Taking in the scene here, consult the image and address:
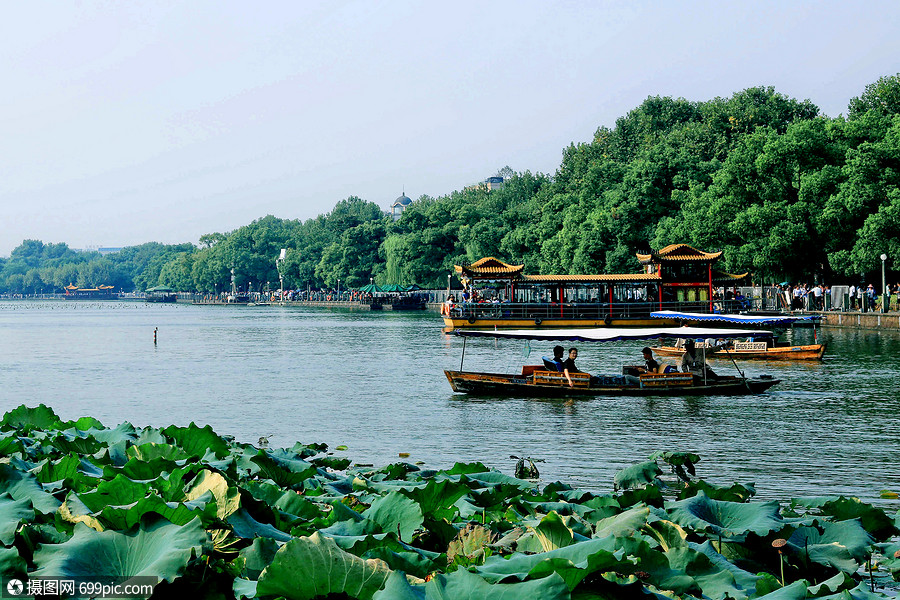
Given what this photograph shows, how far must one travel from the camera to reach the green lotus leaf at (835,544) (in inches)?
217

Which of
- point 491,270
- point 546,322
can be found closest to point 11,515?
point 546,322

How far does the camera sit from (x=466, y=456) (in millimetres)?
14516

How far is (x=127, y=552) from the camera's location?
148 inches

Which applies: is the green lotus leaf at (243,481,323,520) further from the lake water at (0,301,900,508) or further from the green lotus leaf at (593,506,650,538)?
the lake water at (0,301,900,508)

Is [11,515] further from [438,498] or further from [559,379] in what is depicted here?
[559,379]

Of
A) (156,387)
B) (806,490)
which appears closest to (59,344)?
(156,387)

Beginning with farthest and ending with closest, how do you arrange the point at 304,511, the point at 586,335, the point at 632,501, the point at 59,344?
the point at 59,344 → the point at 586,335 → the point at 632,501 → the point at 304,511

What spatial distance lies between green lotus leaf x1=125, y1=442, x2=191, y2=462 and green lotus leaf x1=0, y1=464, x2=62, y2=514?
1.58m

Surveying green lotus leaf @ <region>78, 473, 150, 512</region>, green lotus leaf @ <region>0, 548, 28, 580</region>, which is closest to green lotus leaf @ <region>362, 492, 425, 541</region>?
green lotus leaf @ <region>78, 473, 150, 512</region>

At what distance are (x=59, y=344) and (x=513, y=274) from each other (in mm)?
24562

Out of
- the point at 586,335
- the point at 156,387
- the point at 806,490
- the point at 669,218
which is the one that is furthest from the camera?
the point at 669,218

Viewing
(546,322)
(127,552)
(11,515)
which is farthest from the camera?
(546,322)

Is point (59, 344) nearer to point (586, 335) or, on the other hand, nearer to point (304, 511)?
point (586, 335)

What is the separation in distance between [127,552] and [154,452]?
3.81 m
